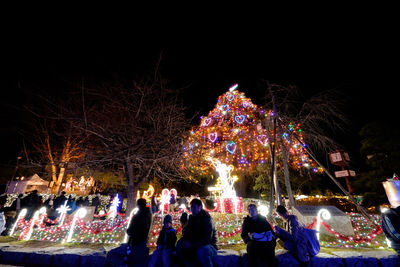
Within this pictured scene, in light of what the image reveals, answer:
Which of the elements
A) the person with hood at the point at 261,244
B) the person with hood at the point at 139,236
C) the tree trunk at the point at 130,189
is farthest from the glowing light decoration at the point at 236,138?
the person with hood at the point at 261,244

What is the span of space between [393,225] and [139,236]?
489 cm

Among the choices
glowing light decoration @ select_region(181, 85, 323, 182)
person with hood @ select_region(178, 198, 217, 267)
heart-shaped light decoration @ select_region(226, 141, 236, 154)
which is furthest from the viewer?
heart-shaped light decoration @ select_region(226, 141, 236, 154)

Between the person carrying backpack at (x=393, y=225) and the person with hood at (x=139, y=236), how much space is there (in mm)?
4740

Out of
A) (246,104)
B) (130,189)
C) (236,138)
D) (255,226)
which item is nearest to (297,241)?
(255,226)

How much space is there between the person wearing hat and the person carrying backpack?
417cm

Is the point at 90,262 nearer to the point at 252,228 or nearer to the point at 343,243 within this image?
the point at 252,228

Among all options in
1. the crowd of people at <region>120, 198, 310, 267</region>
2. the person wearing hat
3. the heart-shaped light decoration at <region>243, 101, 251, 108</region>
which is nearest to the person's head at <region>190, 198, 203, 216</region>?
the crowd of people at <region>120, 198, 310, 267</region>

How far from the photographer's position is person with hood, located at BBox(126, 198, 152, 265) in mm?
3403

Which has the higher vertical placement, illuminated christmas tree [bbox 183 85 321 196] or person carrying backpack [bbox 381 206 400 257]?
illuminated christmas tree [bbox 183 85 321 196]

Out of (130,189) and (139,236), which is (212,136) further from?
(139,236)

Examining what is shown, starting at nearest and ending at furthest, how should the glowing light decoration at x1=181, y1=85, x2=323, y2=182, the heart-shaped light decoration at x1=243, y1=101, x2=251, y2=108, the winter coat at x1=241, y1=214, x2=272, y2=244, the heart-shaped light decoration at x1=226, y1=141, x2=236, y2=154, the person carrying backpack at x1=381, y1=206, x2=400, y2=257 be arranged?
the winter coat at x1=241, y1=214, x2=272, y2=244
the person carrying backpack at x1=381, y1=206, x2=400, y2=257
the glowing light decoration at x1=181, y1=85, x2=323, y2=182
the heart-shaped light decoration at x1=226, y1=141, x2=236, y2=154
the heart-shaped light decoration at x1=243, y1=101, x2=251, y2=108

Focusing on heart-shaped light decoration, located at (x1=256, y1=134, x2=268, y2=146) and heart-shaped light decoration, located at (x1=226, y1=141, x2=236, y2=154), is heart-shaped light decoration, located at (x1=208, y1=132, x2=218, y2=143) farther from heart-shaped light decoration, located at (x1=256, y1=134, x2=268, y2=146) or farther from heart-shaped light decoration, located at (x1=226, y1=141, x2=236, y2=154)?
heart-shaped light decoration, located at (x1=256, y1=134, x2=268, y2=146)

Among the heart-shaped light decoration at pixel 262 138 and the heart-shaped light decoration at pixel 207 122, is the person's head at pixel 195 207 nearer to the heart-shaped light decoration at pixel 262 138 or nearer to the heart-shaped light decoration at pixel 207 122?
the heart-shaped light decoration at pixel 262 138

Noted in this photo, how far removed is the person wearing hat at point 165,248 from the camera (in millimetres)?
3240
